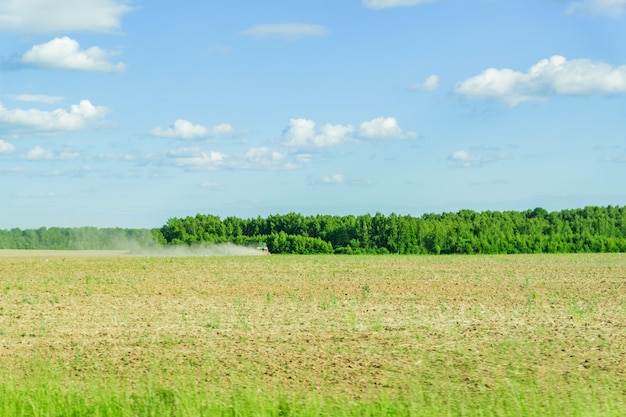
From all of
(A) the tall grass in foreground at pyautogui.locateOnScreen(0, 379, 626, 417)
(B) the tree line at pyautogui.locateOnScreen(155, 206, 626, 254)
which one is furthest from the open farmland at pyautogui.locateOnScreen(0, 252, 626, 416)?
(B) the tree line at pyautogui.locateOnScreen(155, 206, 626, 254)

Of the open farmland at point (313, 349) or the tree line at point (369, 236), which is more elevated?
the tree line at point (369, 236)

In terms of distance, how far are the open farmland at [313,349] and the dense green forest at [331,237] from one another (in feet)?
132

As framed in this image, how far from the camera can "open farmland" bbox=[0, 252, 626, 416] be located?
10.2 meters

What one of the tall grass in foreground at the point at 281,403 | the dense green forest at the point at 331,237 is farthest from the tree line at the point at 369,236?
the tall grass in foreground at the point at 281,403

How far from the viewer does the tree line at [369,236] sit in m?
68.1

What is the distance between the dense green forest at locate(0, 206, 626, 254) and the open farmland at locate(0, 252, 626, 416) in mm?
40231

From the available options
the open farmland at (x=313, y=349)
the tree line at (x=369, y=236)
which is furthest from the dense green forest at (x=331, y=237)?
the open farmland at (x=313, y=349)

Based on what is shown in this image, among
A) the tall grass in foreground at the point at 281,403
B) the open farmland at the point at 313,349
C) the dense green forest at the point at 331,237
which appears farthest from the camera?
the dense green forest at the point at 331,237

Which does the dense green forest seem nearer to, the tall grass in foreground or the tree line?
the tree line

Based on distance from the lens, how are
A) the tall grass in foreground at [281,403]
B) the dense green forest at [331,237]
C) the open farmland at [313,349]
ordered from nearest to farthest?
the tall grass in foreground at [281,403], the open farmland at [313,349], the dense green forest at [331,237]

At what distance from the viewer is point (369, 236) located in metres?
70.4

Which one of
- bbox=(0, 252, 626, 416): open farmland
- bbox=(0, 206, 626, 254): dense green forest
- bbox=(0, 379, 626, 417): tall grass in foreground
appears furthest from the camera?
bbox=(0, 206, 626, 254): dense green forest

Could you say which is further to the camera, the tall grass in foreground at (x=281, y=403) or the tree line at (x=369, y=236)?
the tree line at (x=369, y=236)

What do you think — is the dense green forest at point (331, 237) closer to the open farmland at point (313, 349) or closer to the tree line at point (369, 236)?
the tree line at point (369, 236)
